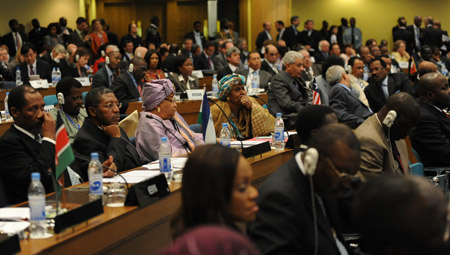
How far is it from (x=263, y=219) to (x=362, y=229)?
0.64 metres

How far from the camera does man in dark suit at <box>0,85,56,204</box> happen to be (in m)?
3.65

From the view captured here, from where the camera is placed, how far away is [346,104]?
23.1 ft

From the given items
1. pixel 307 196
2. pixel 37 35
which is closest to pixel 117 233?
pixel 307 196

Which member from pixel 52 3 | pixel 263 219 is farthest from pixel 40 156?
pixel 52 3

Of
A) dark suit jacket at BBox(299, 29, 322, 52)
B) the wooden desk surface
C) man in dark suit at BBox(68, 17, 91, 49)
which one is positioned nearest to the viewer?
the wooden desk surface

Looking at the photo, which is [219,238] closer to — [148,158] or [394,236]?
[394,236]

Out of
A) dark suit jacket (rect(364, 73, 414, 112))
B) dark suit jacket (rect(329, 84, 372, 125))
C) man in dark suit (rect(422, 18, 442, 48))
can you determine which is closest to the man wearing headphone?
dark suit jacket (rect(329, 84, 372, 125))

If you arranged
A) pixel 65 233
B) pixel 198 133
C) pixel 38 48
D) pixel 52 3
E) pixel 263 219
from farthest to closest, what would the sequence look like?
1. pixel 52 3
2. pixel 38 48
3. pixel 198 133
4. pixel 65 233
5. pixel 263 219

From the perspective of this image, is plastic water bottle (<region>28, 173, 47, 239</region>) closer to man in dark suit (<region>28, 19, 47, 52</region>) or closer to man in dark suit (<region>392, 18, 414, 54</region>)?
man in dark suit (<region>28, 19, 47, 52</region>)

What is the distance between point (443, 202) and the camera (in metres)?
1.73

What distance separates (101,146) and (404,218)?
3017 millimetres

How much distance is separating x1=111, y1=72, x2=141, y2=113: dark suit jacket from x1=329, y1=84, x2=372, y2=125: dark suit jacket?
245 cm

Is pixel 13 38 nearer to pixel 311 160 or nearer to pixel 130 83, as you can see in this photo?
pixel 130 83

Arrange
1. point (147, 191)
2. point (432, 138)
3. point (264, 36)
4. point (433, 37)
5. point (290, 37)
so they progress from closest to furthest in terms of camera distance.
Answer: point (147, 191) → point (432, 138) → point (290, 37) → point (264, 36) → point (433, 37)
